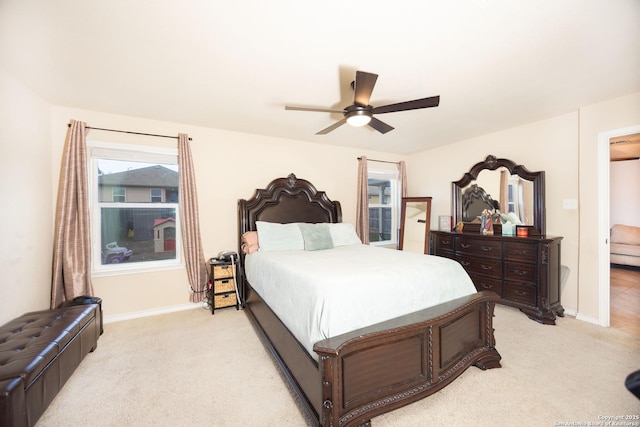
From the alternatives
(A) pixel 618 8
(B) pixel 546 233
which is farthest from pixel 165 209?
(B) pixel 546 233

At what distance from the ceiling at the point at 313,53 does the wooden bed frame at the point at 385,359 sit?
1.93 meters

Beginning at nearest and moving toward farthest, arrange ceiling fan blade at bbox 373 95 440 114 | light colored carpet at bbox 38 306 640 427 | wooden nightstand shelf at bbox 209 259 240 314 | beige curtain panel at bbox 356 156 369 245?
light colored carpet at bbox 38 306 640 427, ceiling fan blade at bbox 373 95 440 114, wooden nightstand shelf at bbox 209 259 240 314, beige curtain panel at bbox 356 156 369 245

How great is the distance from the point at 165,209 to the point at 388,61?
323 centimetres

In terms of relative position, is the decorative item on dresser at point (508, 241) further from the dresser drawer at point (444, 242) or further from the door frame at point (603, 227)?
the door frame at point (603, 227)

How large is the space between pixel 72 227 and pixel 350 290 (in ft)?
10.3

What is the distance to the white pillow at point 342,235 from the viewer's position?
144 inches

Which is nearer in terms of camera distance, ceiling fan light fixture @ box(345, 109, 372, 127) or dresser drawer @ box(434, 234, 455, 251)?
ceiling fan light fixture @ box(345, 109, 372, 127)

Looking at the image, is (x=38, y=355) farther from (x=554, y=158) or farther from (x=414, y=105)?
(x=554, y=158)

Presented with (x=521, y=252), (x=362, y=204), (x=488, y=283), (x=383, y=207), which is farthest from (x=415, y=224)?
(x=521, y=252)

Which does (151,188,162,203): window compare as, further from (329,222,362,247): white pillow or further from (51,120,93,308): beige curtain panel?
(329,222,362,247): white pillow

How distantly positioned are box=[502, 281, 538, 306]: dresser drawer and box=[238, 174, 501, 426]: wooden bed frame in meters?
1.36

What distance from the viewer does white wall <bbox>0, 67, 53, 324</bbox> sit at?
2084mm

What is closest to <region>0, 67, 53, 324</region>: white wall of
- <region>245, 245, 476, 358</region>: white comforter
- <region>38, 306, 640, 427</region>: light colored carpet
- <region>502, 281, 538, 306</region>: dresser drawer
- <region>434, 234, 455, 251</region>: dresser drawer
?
<region>38, 306, 640, 427</region>: light colored carpet

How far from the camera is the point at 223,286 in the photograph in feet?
10.9
